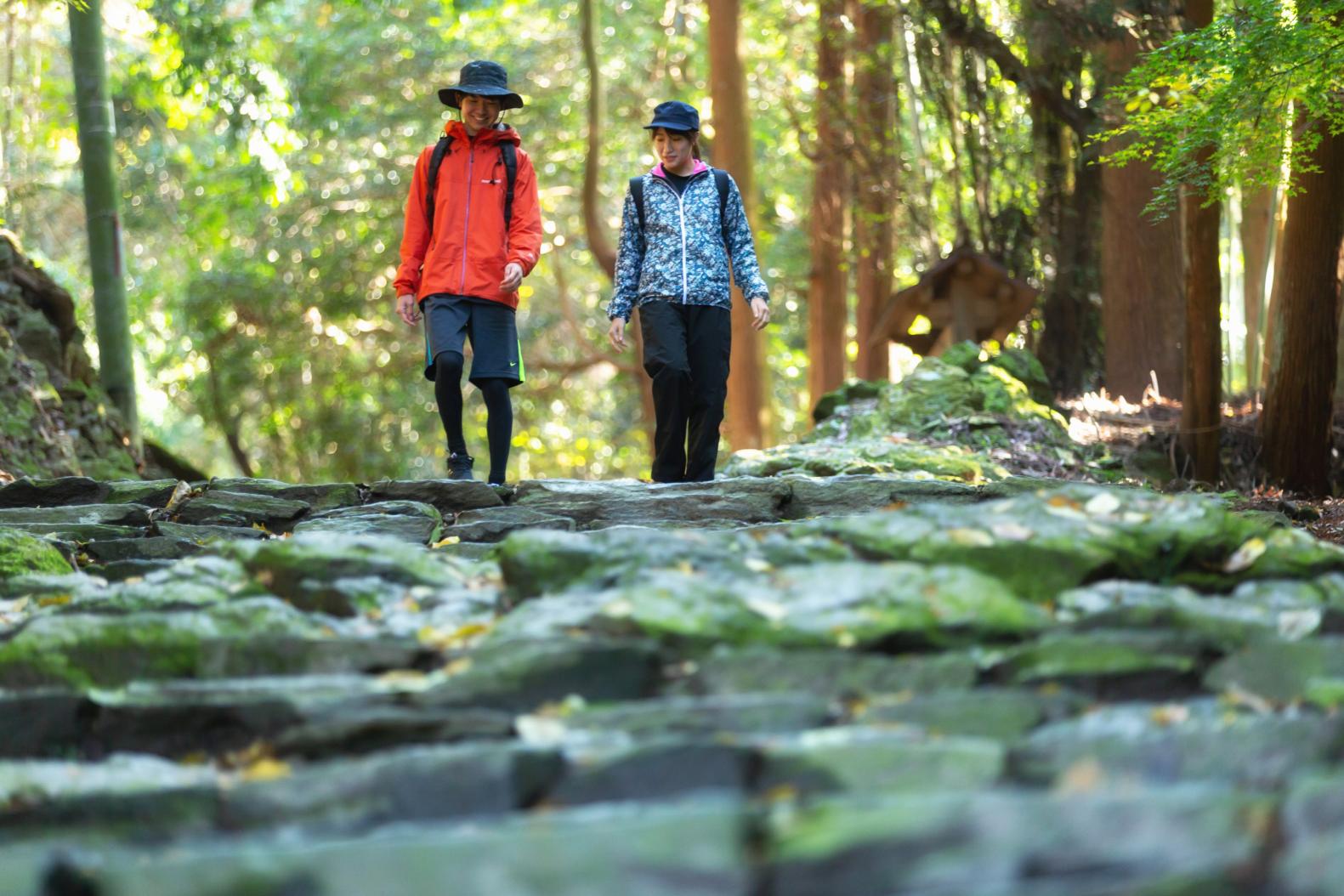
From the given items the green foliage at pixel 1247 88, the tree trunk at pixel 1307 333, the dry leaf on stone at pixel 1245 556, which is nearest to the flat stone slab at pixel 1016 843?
the dry leaf on stone at pixel 1245 556

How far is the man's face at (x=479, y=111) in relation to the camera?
765cm

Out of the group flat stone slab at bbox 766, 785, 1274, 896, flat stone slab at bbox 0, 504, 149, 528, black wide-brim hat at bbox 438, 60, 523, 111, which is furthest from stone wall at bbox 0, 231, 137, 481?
flat stone slab at bbox 766, 785, 1274, 896

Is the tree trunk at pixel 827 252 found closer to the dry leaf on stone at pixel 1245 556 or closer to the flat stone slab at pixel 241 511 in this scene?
the flat stone slab at pixel 241 511

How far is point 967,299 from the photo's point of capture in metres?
13.5

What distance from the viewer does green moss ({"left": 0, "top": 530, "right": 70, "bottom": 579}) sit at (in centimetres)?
532

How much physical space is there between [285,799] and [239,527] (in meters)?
3.69

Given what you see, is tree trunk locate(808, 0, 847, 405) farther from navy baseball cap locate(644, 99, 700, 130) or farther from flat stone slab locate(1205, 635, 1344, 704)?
flat stone slab locate(1205, 635, 1344, 704)

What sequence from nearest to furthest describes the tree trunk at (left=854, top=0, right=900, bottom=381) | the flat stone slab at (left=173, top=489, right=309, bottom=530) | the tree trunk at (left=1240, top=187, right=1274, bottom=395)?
the flat stone slab at (left=173, top=489, right=309, bottom=530) < the tree trunk at (left=1240, top=187, right=1274, bottom=395) < the tree trunk at (left=854, top=0, right=900, bottom=381)

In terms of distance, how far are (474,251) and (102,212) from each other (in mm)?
4698

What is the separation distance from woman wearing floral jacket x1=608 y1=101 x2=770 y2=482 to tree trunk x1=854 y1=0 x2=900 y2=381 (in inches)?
338

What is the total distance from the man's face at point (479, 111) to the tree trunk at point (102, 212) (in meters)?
4.60

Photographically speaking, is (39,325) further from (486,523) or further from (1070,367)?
(1070,367)

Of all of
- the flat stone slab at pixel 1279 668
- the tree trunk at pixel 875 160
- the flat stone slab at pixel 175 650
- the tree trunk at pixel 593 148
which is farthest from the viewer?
the tree trunk at pixel 593 148

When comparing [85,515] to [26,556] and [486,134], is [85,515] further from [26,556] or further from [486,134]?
[486,134]
